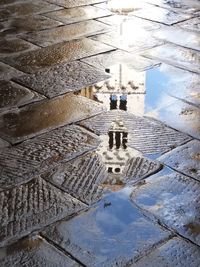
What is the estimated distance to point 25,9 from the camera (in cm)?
609

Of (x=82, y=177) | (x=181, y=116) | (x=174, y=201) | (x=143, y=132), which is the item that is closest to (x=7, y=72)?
(x=143, y=132)

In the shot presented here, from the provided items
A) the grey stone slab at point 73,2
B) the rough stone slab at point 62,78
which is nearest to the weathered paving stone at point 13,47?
the rough stone slab at point 62,78

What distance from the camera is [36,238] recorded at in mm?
2590

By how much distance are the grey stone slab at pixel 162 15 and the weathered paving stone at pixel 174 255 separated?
3657 millimetres

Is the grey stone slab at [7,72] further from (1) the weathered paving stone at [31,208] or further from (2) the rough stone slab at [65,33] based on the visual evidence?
(1) the weathered paving stone at [31,208]

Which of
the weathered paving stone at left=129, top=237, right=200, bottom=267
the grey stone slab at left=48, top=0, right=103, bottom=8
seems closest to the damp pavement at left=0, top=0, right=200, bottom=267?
the weathered paving stone at left=129, top=237, right=200, bottom=267

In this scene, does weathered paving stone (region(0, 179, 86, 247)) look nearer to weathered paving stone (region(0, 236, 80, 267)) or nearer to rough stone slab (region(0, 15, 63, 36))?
weathered paving stone (region(0, 236, 80, 267))

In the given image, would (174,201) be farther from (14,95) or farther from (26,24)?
(26,24)

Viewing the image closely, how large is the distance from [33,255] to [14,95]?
189 cm

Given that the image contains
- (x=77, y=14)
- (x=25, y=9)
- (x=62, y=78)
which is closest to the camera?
(x=62, y=78)

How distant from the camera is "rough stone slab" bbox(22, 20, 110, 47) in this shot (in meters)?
5.17

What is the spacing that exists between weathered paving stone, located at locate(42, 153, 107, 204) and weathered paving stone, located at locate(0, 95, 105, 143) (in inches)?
19.0

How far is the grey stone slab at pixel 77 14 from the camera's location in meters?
5.78

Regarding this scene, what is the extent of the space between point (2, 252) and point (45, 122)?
1395 mm
